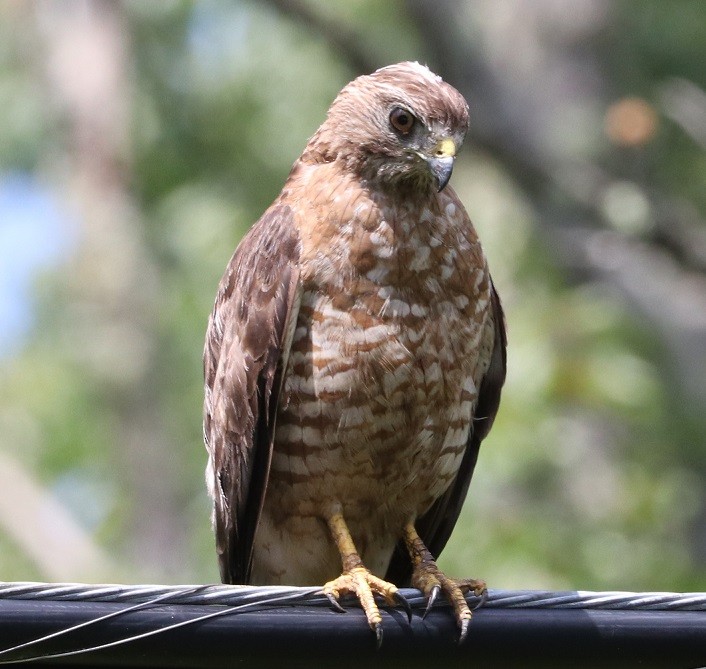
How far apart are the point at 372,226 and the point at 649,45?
34.7 ft

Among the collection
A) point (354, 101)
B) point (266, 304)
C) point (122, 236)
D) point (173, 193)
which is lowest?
point (266, 304)

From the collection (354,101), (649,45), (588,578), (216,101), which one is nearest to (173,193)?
(216,101)

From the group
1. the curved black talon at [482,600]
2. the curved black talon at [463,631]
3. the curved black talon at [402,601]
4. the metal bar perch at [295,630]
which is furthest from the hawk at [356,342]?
the metal bar perch at [295,630]

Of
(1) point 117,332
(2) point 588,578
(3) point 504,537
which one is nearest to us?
(3) point 504,537

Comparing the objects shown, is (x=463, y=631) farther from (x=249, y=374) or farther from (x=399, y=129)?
(x=399, y=129)

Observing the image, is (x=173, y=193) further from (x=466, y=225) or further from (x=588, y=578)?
(x=466, y=225)

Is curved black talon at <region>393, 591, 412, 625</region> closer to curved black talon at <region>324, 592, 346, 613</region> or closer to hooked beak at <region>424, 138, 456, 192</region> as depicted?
curved black talon at <region>324, 592, 346, 613</region>

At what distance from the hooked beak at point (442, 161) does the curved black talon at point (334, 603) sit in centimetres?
126

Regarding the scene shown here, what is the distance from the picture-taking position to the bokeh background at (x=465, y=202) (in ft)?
27.8

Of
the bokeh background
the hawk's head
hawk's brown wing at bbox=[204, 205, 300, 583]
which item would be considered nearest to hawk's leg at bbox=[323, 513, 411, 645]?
hawk's brown wing at bbox=[204, 205, 300, 583]

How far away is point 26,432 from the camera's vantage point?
47.7ft

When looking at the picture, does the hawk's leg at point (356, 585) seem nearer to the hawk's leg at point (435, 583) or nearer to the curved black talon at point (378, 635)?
the curved black talon at point (378, 635)

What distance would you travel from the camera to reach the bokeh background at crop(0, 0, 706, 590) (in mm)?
8461

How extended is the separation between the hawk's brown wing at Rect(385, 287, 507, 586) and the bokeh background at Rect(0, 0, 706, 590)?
8.90ft
